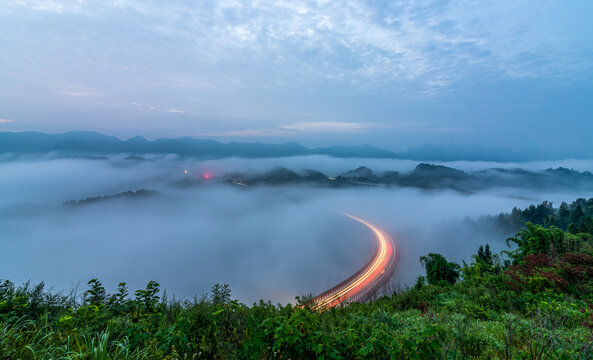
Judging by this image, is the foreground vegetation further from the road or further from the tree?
the road

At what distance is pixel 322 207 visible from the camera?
172 metres

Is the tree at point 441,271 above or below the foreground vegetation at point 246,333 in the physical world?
below

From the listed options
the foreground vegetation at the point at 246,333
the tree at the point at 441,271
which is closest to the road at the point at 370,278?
the tree at the point at 441,271

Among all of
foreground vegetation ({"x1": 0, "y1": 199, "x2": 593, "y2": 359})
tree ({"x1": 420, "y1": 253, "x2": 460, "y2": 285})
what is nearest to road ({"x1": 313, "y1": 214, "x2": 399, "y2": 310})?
tree ({"x1": 420, "y1": 253, "x2": 460, "y2": 285})

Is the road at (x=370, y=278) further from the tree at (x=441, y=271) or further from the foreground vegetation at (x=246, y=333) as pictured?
the foreground vegetation at (x=246, y=333)

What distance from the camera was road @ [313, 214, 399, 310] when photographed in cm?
4494

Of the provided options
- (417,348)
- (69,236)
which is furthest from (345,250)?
(69,236)

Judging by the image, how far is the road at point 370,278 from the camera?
147 ft

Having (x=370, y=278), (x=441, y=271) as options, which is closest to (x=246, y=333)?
(x=441, y=271)

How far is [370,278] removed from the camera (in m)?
56.4

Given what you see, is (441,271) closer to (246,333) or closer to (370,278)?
(370,278)

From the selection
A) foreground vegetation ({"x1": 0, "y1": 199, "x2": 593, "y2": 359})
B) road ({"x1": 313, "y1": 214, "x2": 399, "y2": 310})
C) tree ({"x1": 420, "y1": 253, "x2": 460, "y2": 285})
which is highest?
foreground vegetation ({"x1": 0, "y1": 199, "x2": 593, "y2": 359})

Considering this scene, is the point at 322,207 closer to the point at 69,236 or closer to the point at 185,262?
the point at 185,262

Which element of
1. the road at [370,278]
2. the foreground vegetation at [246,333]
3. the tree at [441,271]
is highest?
the foreground vegetation at [246,333]
